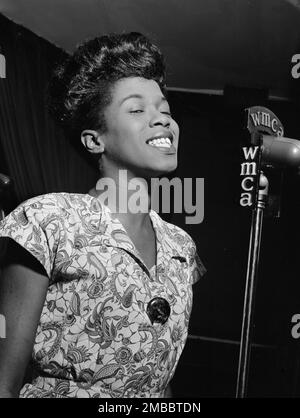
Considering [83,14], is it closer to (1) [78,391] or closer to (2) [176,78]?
(2) [176,78]

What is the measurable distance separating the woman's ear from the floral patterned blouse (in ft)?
0.45

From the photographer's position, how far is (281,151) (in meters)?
1.06

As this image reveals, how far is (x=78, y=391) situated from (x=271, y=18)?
4.35 ft

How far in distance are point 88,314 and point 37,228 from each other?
15cm

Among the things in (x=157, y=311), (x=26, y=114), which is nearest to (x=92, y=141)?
(x=157, y=311)

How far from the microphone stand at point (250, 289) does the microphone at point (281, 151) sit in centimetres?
2

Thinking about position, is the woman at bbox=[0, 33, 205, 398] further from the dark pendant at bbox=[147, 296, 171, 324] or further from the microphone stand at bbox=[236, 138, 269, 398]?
the microphone stand at bbox=[236, 138, 269, 398]

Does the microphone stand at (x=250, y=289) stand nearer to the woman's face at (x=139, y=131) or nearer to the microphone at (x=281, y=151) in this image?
the microphone at (x=281, y=151)

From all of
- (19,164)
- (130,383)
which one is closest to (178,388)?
(19,164)

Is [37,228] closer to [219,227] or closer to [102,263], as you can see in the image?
[102,263]

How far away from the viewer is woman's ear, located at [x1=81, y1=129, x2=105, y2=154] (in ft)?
3.05

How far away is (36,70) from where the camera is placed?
195 cm

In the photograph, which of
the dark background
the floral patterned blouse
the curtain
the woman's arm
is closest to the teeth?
the floral patterned blouse
